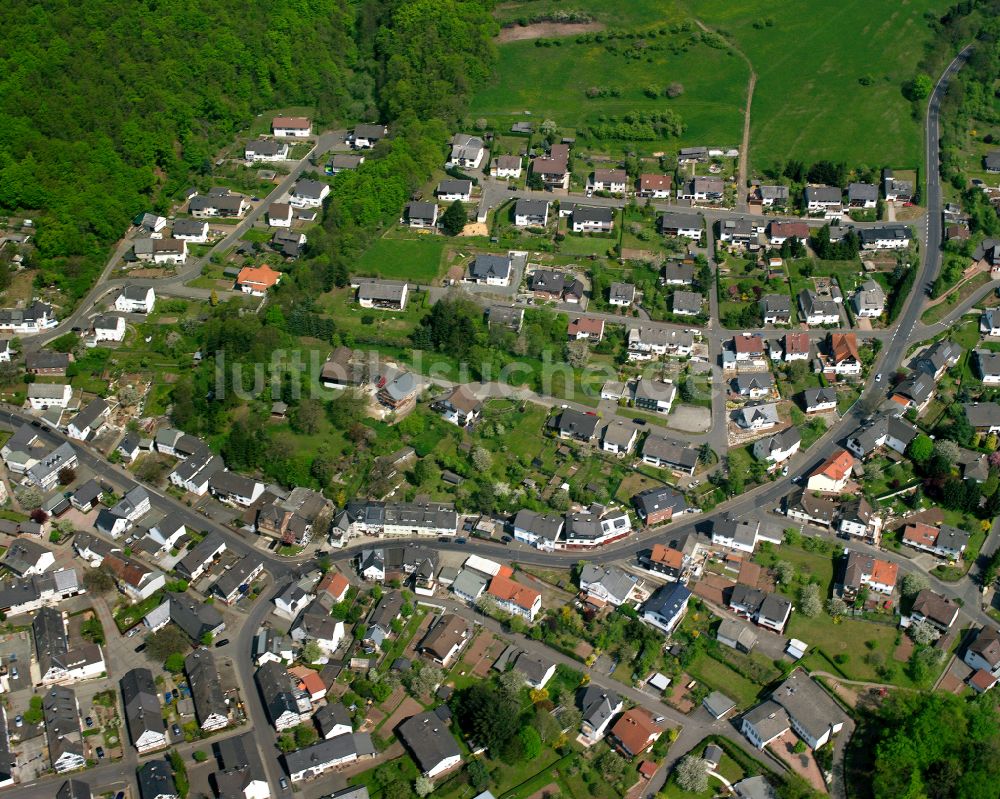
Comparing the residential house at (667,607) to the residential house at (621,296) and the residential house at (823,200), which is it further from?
the residential house at (823,200)

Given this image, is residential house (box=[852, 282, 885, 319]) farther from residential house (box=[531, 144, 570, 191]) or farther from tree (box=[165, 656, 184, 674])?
A: tree (box=[165, 656, 184, 674])

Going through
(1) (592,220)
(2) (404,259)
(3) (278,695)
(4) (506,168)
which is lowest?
(3) (278,695)

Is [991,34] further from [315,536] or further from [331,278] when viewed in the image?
[315,536]

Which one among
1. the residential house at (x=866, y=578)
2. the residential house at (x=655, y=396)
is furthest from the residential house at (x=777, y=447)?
the residential house at (x=866, y=578)

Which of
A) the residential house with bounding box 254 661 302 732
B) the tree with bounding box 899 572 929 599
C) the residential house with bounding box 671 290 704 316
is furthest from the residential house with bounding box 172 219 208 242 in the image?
the tree with bounding box 899 572 929 599

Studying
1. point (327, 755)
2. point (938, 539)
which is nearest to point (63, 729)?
point (327, 755)

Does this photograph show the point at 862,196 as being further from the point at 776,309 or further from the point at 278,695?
the point at 278,695
